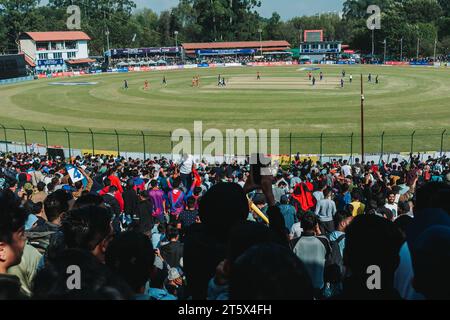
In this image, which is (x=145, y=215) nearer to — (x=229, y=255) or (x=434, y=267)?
(x=229, y=255)

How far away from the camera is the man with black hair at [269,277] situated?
8.57 feet

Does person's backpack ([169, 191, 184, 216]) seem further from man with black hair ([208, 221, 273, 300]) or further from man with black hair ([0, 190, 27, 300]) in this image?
man with black hair ([208, 221, 273, 300])

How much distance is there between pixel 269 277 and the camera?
263cm

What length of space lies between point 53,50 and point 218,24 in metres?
58.8

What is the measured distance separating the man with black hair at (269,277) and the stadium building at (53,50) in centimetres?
11706

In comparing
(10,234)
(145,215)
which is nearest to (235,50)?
(145,215)

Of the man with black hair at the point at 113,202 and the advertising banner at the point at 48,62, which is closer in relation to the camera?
the man with black hair at the point at 113,202

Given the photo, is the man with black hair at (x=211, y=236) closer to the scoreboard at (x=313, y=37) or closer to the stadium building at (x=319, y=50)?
the stadium building at (x=319, y=50)

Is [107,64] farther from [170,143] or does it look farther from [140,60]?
[170,143]

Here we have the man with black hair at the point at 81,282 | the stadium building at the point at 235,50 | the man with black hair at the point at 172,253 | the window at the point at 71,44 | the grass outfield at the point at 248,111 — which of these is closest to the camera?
the man with black hair at the point at 81,282

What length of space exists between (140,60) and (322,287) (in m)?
127

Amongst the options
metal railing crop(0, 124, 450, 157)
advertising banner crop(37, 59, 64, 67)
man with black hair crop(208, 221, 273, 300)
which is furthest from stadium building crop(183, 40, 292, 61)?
man with black hair crop(208, 221, 273, 300)

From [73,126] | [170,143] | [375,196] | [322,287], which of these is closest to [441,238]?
[322,287]

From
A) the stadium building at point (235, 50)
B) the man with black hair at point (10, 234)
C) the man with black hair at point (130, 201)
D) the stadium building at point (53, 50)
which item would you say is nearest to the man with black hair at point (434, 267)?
the man with black hair at point (10, 234)
